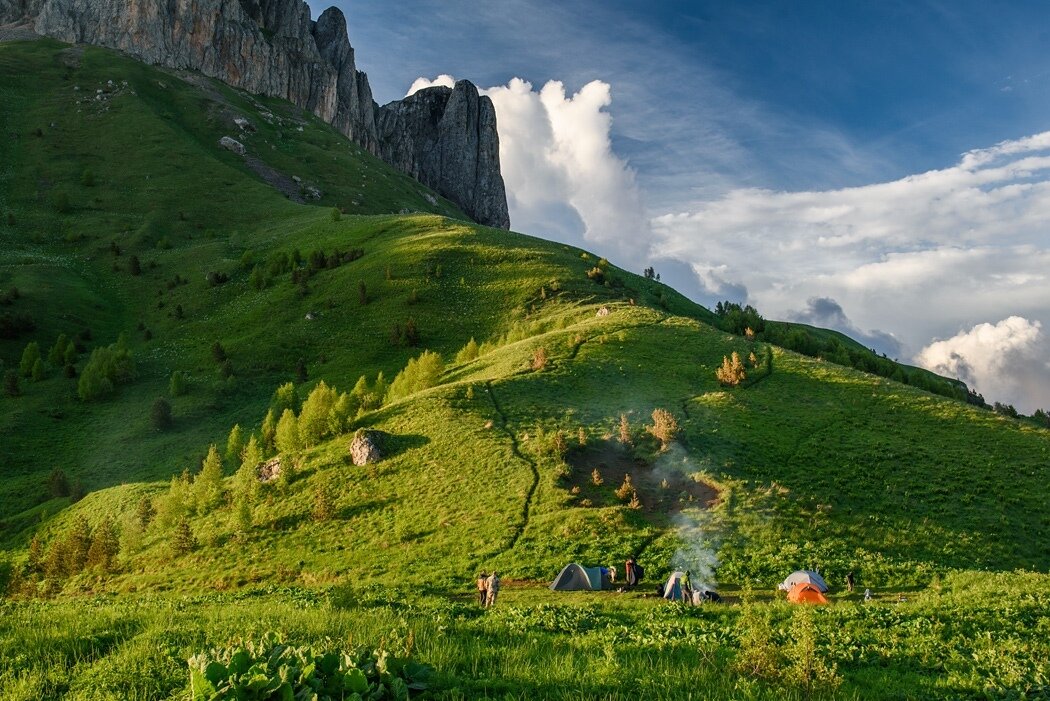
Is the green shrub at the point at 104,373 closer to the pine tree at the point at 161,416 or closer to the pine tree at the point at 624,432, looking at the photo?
the pine tree at the point at 161,416

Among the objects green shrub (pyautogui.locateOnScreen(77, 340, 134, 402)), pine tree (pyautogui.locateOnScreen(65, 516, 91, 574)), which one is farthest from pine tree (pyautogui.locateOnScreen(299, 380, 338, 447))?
green shrub (pyautogui.locateOnScreen(77, 340, 134, 402))

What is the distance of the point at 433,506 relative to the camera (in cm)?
3472

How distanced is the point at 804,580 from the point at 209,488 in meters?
37.1

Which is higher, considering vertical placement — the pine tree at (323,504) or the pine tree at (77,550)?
the pine tree at (323,504)

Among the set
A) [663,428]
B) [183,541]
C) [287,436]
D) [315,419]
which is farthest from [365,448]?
[663,428]

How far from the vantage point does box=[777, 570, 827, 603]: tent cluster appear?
23.5m

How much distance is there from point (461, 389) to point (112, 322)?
→ 234ft

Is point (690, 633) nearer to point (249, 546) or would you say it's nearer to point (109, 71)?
point (249, 546)

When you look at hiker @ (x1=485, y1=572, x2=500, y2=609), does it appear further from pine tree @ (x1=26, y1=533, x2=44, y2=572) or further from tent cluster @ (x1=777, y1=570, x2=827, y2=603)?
pine tree @ (x1=26, y1=533, x2=44, y2=572)

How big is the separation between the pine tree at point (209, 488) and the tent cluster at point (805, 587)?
35407mm

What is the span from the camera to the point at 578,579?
87.3 feet

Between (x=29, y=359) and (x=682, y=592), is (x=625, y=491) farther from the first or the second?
(x=29, y=359)

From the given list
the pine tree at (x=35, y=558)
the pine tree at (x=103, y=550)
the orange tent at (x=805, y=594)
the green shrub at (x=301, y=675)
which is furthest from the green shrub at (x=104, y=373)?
the green shrub at (x=301, y=675)

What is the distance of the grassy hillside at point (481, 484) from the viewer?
35.4 feet
